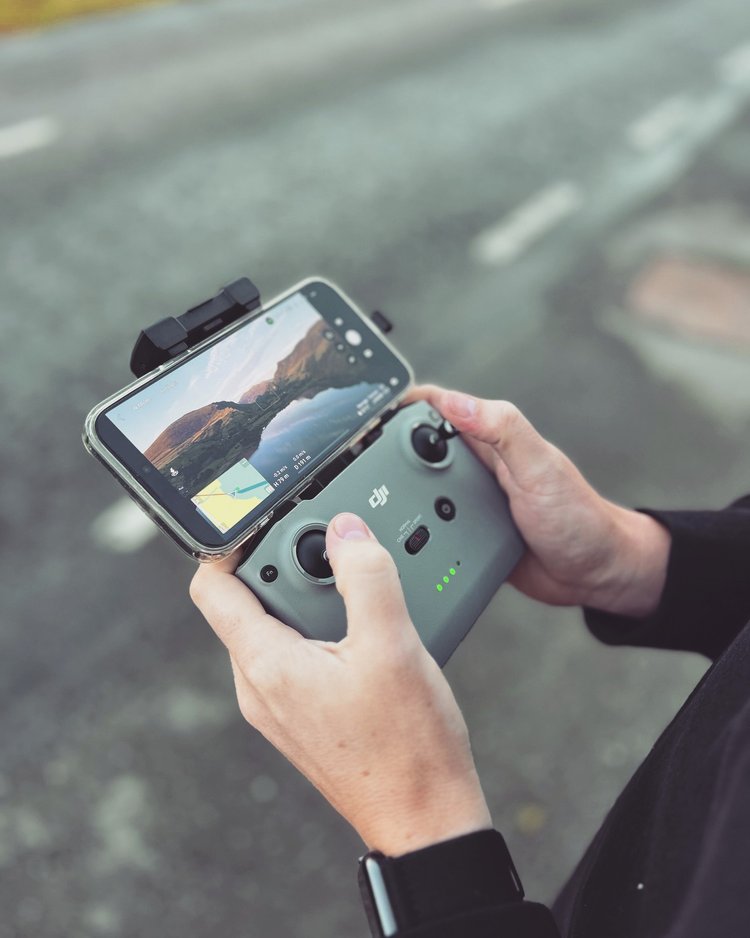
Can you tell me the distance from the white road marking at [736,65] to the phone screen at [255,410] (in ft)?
20.9

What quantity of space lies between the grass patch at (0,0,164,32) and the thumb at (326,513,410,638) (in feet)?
19.2

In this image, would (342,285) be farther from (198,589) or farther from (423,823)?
(423,823)

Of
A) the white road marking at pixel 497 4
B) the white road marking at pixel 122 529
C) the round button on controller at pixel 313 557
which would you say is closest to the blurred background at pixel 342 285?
the white road marking at pixel 122 529

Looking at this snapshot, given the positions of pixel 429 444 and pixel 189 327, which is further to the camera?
pixel 429 444

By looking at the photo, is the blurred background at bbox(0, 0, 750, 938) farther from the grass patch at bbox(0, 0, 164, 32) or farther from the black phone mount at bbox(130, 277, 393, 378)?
the black phone mount at bbox(130, 277, 393, 378)

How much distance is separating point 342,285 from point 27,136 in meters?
2.21

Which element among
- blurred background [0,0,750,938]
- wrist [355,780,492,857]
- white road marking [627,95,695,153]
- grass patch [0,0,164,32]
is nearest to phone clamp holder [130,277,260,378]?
wrist [355,780,492,857]

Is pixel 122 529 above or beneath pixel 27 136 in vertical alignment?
beneath

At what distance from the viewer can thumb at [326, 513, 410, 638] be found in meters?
1.22

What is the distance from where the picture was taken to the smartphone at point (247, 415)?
4.76ft

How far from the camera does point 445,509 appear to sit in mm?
1657

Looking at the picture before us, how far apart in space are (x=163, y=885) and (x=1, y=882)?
0.47 meters

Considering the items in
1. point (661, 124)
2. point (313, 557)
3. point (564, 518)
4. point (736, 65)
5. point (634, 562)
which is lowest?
point (736, 65)

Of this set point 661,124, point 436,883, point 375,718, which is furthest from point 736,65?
point 436,883
